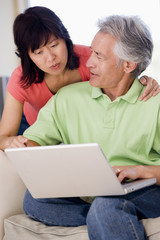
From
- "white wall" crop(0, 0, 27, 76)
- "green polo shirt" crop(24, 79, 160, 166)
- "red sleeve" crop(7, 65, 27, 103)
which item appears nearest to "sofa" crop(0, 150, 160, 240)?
"green polo shirt" crop(24, 79, 160, 166)

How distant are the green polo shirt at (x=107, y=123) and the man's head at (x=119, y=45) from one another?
11cm

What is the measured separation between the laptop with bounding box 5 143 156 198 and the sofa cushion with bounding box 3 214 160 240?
16cm

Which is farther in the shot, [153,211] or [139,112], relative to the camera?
[139,112]

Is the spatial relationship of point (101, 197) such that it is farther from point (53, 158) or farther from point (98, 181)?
point (53, 158)

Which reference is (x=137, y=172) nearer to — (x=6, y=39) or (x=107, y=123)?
(x=107, y=123)

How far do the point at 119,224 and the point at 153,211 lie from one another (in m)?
0.26

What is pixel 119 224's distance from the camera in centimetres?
133

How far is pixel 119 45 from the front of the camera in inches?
65.4

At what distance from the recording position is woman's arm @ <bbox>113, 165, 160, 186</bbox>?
1515 millimetres

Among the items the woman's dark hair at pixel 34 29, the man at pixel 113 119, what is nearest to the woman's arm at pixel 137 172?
the man at pixel 113 119

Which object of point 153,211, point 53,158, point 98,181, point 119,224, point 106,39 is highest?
point 106,39

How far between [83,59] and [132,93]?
1.41 ft

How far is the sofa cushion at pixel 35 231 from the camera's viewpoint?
1.50 m

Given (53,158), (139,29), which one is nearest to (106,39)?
(139,29)
